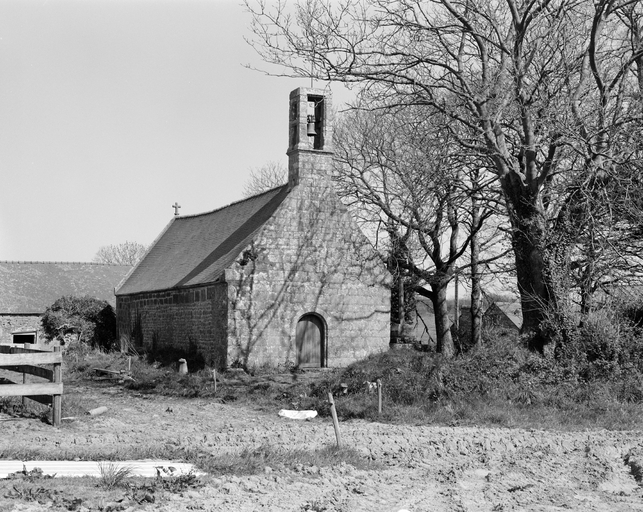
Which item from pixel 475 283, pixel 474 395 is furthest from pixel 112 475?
pixel 475 283

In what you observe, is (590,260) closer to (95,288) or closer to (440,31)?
(440,31)

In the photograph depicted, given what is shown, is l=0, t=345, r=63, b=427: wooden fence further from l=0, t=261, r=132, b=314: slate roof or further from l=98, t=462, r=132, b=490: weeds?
l=0, t=261, r=132, b=314: slate roof

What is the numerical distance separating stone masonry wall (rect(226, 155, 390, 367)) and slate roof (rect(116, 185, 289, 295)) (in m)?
0.71

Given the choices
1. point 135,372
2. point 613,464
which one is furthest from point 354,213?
point 613,464

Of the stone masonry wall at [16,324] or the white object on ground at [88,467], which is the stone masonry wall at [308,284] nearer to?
the white object on ground at [88,467]

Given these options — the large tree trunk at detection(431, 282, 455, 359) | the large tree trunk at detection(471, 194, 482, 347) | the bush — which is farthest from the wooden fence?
the bush

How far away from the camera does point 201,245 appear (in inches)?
1187

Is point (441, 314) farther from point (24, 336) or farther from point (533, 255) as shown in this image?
point (24, 336)

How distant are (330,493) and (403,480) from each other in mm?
1321

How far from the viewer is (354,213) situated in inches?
1099

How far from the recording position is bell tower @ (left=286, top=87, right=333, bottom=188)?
24.8 meters

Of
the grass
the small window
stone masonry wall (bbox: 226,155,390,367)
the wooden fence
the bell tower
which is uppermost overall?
the bell tower

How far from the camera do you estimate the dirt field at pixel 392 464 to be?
8781mm

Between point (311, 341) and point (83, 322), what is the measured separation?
1539 cm
